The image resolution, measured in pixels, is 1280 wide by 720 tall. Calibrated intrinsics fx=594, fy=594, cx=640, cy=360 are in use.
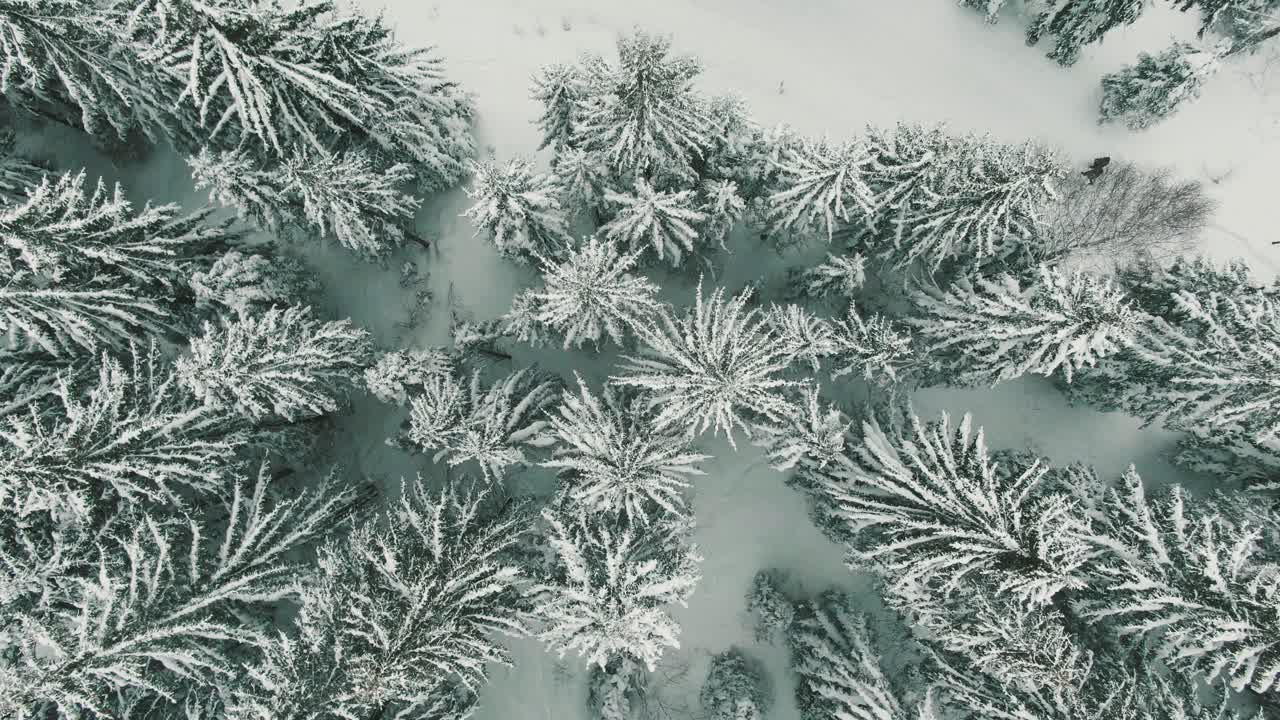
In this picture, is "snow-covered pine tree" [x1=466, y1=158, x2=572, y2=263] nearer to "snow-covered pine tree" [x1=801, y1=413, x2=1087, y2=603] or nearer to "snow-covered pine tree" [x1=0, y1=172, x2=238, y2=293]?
"snow-covered pine tree" [x1=0, y1=172, x2=238, y2=293]

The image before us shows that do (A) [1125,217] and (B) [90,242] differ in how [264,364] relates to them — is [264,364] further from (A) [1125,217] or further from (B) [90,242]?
(A) [1125,217]

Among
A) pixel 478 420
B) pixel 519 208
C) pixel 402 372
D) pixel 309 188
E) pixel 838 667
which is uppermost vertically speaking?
pixel 309 188

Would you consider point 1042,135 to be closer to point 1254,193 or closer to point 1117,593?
point 1254,193

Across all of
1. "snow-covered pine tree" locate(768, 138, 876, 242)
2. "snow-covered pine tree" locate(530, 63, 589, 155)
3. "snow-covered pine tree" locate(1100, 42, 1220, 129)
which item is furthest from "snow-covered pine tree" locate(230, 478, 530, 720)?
"snow-covered pine tree" locate(1100, 42, 1220, 129)

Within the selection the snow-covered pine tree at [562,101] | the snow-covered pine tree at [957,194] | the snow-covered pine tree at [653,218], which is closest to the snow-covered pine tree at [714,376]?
the snow-covered pine tree at [653,218]

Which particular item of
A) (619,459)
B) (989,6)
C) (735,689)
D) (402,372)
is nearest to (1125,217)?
(989,6)

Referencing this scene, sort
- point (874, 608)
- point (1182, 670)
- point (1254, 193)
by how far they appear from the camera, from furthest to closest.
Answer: point (1254, 193)
point (874, 608)
point (1182, 670)

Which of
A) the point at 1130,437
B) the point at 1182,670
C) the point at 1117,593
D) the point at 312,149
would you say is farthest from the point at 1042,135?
the point at 312,149
